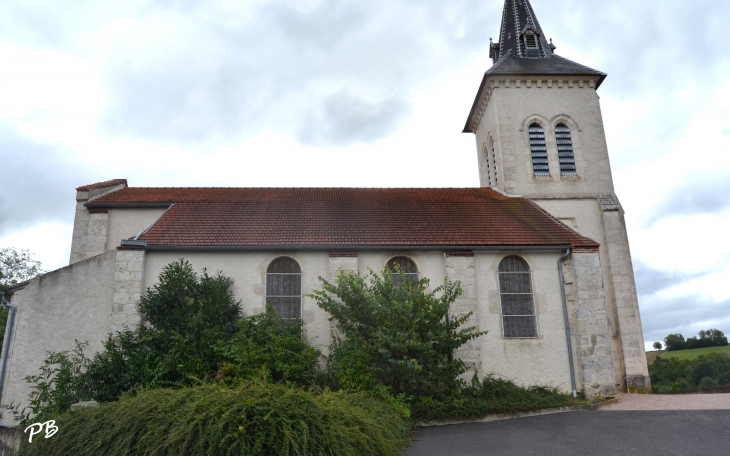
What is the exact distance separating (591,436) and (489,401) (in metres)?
3.09

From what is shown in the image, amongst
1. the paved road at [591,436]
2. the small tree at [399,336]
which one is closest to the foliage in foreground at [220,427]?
the paved road at [591,436]

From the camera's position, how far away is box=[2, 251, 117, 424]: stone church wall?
1330 cm

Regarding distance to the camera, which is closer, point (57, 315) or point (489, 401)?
point (489, 401)

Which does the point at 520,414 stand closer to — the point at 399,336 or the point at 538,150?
the point at 399,336

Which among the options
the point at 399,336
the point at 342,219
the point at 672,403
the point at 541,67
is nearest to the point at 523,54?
the point at 541,67

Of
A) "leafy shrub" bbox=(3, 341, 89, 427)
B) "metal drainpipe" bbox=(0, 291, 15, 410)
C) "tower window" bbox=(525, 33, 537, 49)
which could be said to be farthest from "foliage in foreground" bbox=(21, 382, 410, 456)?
"tower window" bbox=(525, 33, 537, 49)

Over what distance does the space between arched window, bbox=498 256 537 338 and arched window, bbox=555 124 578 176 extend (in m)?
6.35

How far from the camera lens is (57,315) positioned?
13.8m

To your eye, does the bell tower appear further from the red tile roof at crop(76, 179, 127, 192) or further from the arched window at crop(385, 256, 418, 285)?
the red tile roof at crop(76, 179, 127, 192)

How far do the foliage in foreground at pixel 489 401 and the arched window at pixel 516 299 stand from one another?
5.13 ft

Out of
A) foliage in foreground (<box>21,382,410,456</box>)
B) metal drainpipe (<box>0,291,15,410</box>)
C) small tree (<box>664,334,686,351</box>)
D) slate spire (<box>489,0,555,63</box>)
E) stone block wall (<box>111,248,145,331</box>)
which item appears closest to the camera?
foliage in foreground (<box>21,382,410,456</box>)

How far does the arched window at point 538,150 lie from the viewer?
20.1m

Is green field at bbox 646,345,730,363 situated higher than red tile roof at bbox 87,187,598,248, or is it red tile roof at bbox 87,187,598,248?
red tile roof at bbox 87,187,598,248

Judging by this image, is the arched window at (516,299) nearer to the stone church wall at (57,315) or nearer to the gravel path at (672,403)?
the gravel path at (672,403)
